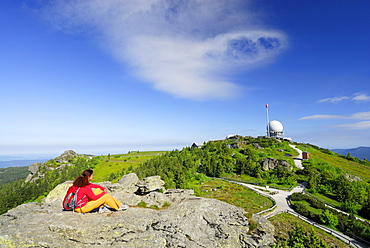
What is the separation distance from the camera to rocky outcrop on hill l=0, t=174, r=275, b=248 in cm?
1001

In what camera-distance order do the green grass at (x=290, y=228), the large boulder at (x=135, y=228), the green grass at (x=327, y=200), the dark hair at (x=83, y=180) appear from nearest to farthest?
the large boulder at (x=135, y=228), the dark hair at (x=83, y=180), the green grass at (x=290, y=228), the green grass at (x=327, y=200)

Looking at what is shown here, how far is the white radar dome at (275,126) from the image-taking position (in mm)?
116062

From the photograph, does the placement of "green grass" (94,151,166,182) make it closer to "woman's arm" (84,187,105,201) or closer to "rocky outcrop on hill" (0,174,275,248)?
"rocky outcrop on hill" (0,174,275,248)

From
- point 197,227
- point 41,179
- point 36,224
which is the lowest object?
point 41,179

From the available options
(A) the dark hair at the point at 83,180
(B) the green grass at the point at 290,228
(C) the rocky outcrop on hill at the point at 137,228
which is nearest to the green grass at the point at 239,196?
(B) the green grass at the point at 290,228

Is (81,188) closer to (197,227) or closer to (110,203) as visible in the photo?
(110,203)

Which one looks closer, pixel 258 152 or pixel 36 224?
pixel 36 224

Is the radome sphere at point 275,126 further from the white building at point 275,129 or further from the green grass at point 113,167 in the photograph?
the green grass at point 113,167

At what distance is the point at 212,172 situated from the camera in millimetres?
68938

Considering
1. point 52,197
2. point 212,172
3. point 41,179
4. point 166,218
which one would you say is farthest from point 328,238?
point 41,179

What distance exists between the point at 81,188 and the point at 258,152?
8565 cm

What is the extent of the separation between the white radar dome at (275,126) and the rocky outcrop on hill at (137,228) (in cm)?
10805

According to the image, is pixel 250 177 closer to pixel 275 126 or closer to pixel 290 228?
pixel 290 228

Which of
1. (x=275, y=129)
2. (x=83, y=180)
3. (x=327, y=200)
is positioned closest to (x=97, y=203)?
(x=83, y=180)
